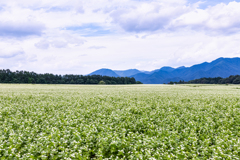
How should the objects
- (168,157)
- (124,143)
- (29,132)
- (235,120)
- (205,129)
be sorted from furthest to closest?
(235,120) → (205,129) → (29,132) → (124,143) → (168,157)

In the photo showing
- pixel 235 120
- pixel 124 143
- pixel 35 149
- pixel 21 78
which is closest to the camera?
→ pixel 35 149

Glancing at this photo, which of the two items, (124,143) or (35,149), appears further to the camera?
(124,143)

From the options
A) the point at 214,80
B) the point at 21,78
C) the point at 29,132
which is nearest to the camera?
the point at 29,132

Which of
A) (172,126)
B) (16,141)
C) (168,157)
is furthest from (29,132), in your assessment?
(172,126)

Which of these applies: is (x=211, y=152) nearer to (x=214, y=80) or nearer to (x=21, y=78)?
(x=21, y=78)

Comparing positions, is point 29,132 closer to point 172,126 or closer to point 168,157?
point 168,157

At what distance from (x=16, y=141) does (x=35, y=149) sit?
174cm

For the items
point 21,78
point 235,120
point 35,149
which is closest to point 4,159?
point 35,149

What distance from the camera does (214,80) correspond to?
154 m

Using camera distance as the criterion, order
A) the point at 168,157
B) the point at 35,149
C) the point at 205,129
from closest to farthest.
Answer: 1. the point at 168,157
2. the point at 35,149
3. the point at 205,129

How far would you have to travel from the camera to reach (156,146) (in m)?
9.82

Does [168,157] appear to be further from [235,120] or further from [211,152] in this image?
[235,120]

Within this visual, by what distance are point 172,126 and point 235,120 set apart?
6776 mm

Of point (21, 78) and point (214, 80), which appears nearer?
point (21, 78)
